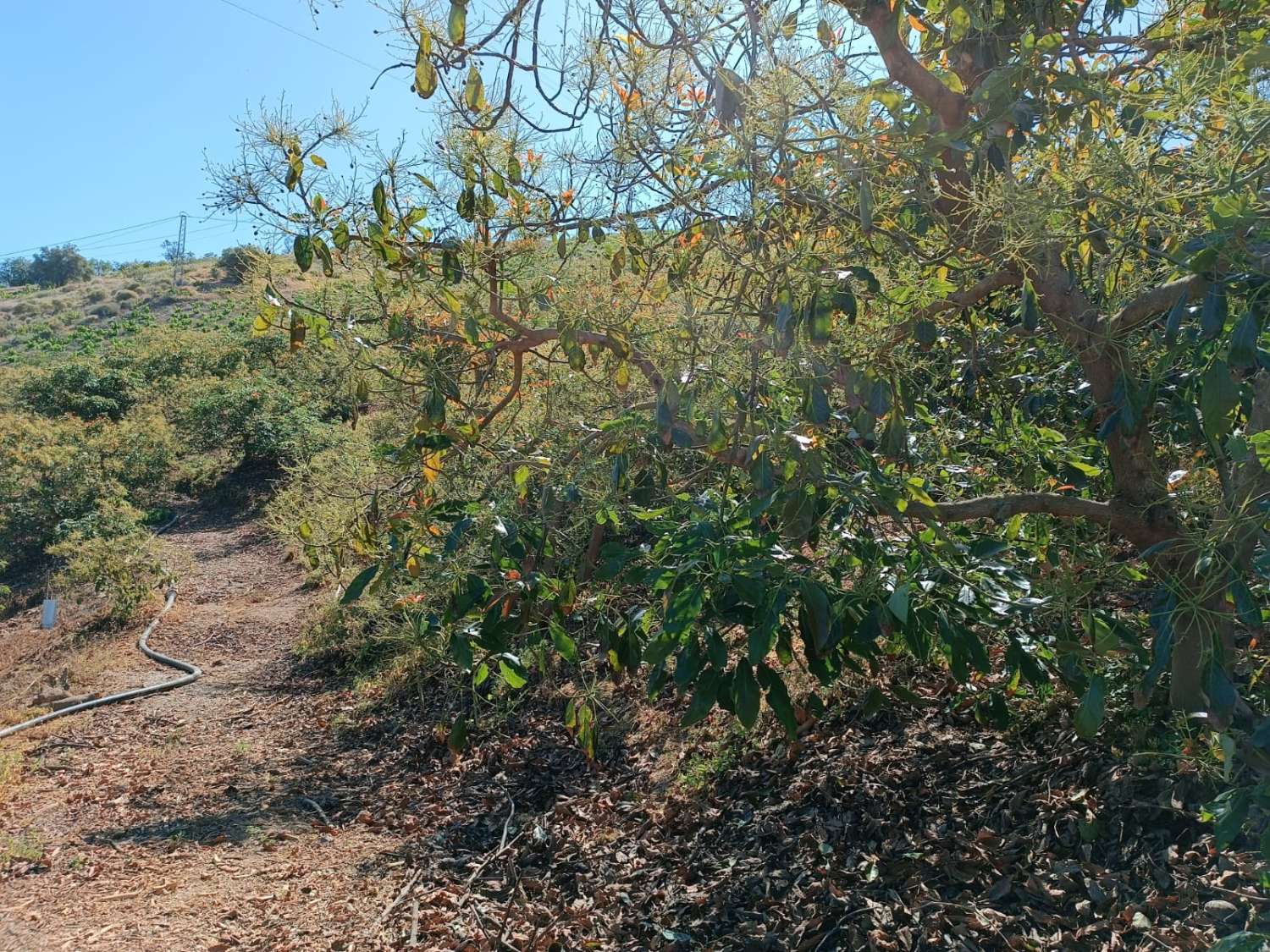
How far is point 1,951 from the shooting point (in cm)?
323

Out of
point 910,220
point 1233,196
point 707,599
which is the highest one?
point 910,220

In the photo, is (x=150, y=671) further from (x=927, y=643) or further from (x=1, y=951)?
(x=927, y=643)

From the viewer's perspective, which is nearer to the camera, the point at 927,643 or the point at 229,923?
the point at 927,643

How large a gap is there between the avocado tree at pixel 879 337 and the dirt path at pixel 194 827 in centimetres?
135

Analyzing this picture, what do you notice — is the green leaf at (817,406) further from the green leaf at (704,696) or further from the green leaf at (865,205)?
the green leaf at (704,696)

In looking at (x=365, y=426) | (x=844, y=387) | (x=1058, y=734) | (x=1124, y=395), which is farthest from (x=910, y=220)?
(x=365, y=426)

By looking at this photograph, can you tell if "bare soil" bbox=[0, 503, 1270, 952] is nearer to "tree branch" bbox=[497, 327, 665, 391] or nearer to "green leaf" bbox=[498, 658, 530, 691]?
"green leaf" bbox=[498, 658, 530, 691]

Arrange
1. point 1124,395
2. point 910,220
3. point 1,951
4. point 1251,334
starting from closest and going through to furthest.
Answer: point 1251,334 → point 1124,395 → point 910,220 → point 1,951

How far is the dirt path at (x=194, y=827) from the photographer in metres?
3.32

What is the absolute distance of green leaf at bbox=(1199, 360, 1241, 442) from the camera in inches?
62.4

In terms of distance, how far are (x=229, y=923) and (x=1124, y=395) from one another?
10.6ft

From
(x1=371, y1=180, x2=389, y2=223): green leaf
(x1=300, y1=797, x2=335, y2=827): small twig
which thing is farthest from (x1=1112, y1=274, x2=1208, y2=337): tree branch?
(x1=300, y1=797, x2=335, y2=827): small twig

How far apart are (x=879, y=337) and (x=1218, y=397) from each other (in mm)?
1076

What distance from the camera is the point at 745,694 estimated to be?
6.21ft
